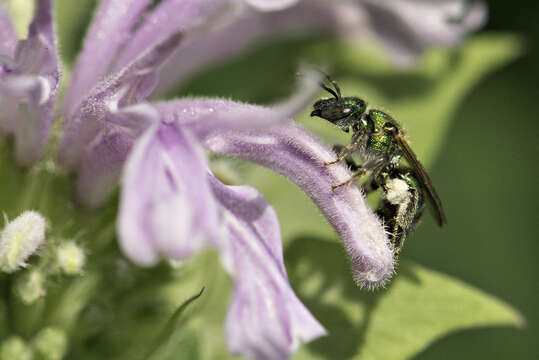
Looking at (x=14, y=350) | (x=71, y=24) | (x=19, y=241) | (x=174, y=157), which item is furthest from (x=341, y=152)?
(x=71, y=24)

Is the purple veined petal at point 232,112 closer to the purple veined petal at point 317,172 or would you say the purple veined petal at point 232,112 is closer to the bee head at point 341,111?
the purple veined petal at point 317,172

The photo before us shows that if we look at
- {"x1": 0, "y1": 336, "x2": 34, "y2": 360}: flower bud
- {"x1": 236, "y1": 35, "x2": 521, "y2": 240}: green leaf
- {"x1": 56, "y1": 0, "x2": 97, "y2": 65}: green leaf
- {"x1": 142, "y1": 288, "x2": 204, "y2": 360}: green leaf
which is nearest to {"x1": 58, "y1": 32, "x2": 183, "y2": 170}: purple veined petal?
{"x1": 142, "y1": 288, "x2": 204, "y2": 360}: green leaf

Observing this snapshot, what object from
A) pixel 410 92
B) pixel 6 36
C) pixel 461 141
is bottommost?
pixel 461 141

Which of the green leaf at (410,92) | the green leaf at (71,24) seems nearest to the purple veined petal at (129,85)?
the green leaf at (410,92)

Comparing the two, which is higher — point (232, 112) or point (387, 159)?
point (232, 112)

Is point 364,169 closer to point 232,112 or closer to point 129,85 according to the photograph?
point 232,112

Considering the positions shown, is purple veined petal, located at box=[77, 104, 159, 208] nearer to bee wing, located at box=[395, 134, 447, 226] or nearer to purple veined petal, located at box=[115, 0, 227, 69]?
purple veined petal, located at box=[115, 0, 227, 69]

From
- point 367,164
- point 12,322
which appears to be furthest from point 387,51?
point 12,322
